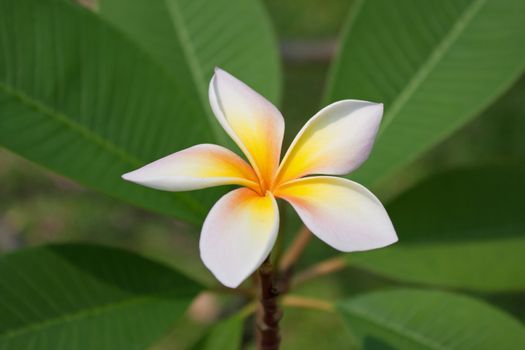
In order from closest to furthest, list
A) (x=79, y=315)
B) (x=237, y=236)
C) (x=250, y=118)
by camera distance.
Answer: (x=237, y=236), (x=250, y=118), (x=79, y=315)

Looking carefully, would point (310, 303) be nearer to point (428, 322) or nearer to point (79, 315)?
point (428, 322)

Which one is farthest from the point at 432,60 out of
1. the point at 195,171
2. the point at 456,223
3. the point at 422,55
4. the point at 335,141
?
the point at 195,171

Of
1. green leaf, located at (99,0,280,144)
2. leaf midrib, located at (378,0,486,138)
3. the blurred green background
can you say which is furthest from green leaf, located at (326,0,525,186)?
the blurred green background

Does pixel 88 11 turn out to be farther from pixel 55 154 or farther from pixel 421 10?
pixel 421 10

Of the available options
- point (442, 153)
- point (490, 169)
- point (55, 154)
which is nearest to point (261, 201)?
point (55, 154)

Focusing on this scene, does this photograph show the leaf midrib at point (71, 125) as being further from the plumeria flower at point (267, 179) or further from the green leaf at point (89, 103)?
the plumeria flower at point (267, 179)

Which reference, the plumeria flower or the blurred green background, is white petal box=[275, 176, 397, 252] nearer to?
the plumeria flower
